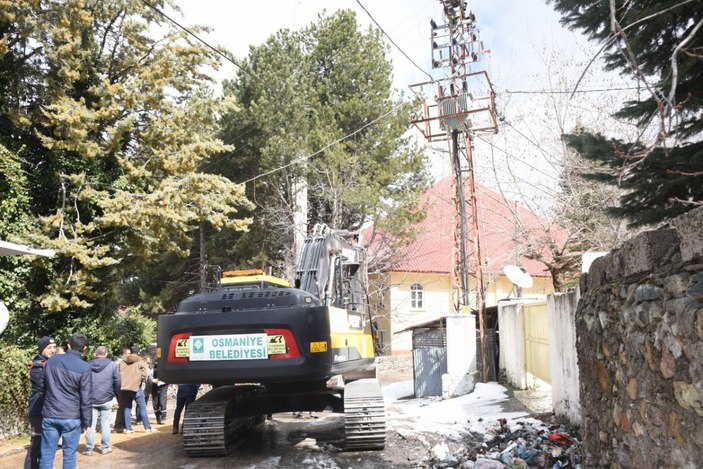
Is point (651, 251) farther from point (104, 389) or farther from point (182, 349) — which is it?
point (104, 389)

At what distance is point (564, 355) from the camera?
9.88 metres

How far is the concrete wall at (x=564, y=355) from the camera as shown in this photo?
9.07 m

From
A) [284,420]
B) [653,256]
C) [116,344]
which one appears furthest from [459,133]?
[653,256]

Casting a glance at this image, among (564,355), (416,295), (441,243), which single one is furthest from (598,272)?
(441,243)

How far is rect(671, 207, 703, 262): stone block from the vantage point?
10.6ft

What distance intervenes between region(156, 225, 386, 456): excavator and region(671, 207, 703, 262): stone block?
544 centimetres

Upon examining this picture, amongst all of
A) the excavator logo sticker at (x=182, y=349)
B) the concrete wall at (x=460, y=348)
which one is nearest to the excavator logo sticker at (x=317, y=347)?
the excavator logo sticker at (x=182, y=349)

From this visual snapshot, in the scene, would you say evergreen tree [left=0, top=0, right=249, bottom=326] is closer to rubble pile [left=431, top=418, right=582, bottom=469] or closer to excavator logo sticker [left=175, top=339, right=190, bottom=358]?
excavator logo sticker [left=175, top=339, right=190, bottom=358]

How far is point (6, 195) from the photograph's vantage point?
13984mm

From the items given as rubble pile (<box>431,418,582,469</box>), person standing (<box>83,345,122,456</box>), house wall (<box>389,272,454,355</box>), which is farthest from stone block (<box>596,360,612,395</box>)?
house wall (<box>389,272,454,355</box>)

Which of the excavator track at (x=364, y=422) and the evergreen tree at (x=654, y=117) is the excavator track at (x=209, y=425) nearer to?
the excavator track at (x=364, y=422)

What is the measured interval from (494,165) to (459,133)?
16.8 feet

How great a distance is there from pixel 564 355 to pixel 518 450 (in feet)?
8.39

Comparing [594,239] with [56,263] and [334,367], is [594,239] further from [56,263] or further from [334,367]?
[56,263]
